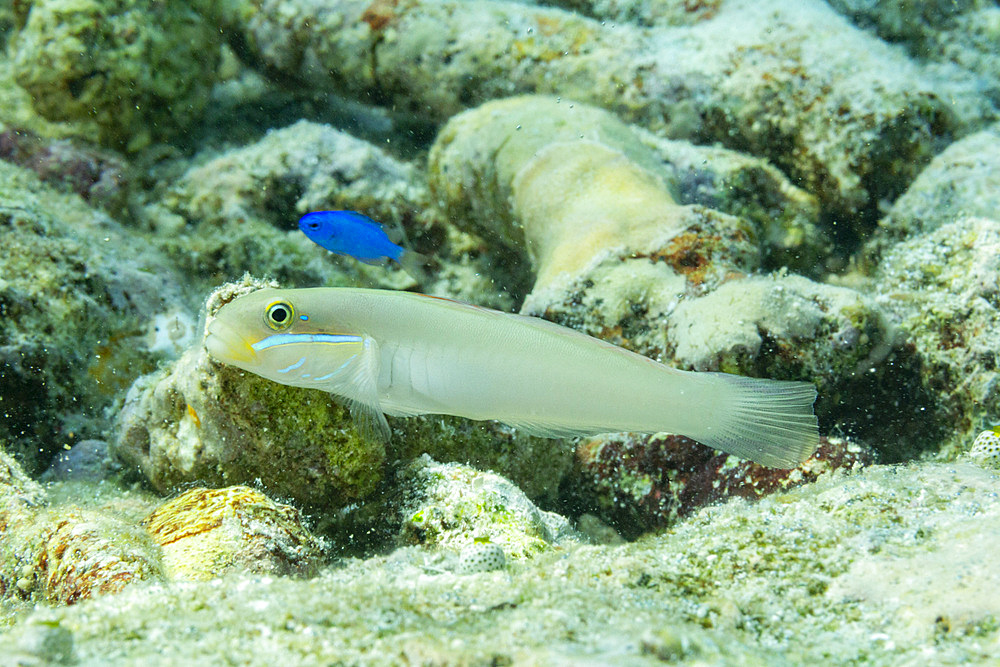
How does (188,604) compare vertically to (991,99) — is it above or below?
below

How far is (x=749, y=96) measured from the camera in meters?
5.61

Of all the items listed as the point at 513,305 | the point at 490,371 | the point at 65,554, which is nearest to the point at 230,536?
the point at 65,554

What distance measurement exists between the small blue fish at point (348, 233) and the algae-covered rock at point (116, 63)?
3.57 metres

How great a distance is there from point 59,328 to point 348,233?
6.50ft

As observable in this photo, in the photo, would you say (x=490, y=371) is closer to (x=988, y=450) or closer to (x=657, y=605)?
(x=657, y=605)

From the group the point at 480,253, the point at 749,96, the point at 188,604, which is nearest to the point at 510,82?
the point at 480,253

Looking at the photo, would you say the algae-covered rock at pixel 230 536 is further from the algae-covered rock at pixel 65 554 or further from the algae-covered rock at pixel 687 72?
the algae-covered rock at pixel 687 72

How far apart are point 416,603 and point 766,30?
20.3 ft

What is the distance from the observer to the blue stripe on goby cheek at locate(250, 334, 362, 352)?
2225 mm

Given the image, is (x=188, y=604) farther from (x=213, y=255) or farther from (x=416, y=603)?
(x=213, y=255)

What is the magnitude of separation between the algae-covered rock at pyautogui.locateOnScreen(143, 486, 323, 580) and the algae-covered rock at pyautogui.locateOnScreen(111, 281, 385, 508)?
7.5 inches

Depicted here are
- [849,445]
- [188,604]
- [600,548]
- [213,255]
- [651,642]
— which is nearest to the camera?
[651,642]

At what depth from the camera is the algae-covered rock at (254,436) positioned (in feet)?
8.84

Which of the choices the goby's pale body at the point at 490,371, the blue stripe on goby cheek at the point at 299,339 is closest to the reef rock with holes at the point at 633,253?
the goby's pale body at the point at 490,371
